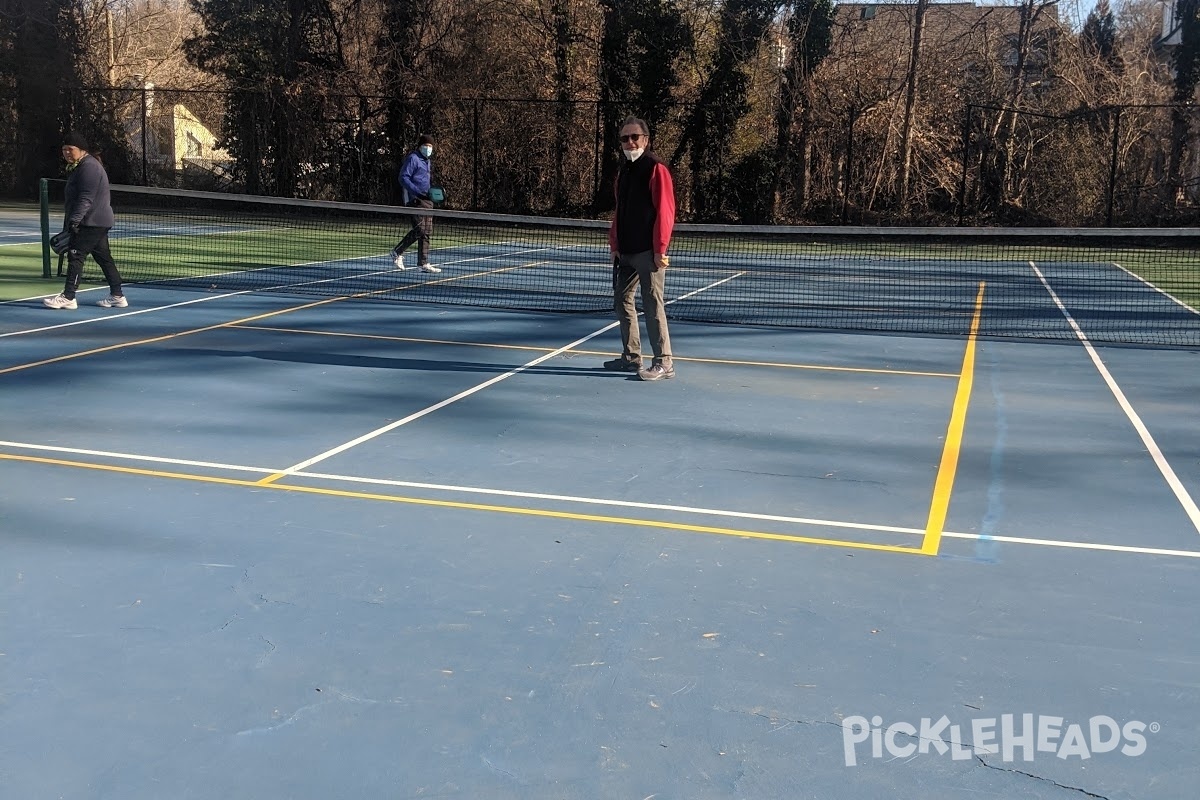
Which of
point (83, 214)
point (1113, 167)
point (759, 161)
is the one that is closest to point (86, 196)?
point (83, 214)

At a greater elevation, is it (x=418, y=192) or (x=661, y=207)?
(x=418, y=192)

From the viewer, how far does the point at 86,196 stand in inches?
495

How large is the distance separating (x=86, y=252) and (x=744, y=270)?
1152 centimetres

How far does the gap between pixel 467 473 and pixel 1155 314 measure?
39.1 ft

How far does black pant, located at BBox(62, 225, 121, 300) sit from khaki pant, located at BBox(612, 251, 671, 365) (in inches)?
237

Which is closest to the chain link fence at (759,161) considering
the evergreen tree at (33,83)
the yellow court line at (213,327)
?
the evergreen tree at (33,83)

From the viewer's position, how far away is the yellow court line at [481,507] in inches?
237

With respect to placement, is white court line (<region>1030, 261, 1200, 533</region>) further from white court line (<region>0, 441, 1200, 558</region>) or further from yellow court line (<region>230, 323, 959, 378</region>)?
yellow court line (<region>230, 323, 959, 378</region>)

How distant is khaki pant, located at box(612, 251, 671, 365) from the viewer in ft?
32.4

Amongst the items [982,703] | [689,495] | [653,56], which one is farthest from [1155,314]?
[653,56]

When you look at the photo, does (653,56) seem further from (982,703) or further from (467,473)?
(982,703)

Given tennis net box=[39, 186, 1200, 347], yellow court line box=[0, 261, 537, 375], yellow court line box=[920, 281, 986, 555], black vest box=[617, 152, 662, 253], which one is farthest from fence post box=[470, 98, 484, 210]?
black vest box=[617, 152, 662, 253]

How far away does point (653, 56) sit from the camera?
31.6 metres

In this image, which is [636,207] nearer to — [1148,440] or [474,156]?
[1148,440]
